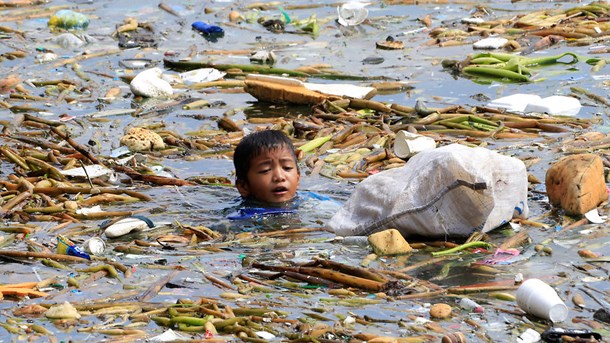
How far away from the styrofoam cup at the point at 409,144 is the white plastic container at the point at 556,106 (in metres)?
1.51

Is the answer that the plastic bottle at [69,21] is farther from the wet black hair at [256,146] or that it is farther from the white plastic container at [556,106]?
the wet black hair at [256,146]

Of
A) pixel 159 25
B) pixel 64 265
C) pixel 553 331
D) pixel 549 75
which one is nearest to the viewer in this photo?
pixel 553 331

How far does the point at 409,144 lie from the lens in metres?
8.66

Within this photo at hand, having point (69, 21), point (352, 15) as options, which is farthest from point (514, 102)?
point (69, 21)

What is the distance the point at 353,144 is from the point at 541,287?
14.4 ft

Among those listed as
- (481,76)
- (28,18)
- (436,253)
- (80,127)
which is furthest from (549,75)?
(28,18)

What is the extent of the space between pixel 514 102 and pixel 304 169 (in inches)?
91.3

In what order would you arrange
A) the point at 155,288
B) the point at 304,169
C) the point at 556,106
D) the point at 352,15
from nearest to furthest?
the point at 155,288 < the point at 304,169 < the point at 556,106 < the point at 352,15

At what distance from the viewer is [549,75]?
11070 mm

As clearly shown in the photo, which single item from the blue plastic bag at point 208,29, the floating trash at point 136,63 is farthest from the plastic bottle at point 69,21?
the floating trash at point 136,63

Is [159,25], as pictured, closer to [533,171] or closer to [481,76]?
[481,76]

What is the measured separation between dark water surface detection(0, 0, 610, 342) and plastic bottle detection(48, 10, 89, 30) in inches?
5.9

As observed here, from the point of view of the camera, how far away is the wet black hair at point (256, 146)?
778 centimetres

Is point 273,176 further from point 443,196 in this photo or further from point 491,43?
point 491,43
